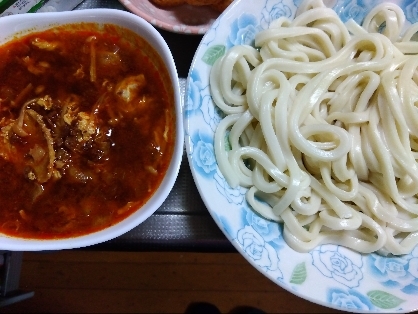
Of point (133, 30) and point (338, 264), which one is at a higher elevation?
point (133, 30)

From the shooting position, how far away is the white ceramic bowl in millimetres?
1229

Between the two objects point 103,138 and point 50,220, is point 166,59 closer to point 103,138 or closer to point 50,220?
point 103,138

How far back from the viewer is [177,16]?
69.9 inches

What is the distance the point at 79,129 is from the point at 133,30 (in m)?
0.39

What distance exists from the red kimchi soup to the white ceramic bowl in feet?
0.10

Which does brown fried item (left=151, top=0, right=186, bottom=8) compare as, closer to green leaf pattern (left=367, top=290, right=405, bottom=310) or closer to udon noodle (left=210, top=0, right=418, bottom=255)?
udon noodle (left=210, top=0, right=418, bottom=255)

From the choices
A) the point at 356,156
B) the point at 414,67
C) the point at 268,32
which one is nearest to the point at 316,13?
the point at 268,32

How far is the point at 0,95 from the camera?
1374mm

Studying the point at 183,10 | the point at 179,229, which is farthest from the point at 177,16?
the point at 179,229

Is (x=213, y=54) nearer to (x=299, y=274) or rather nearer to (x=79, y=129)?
(x=79, y=129)

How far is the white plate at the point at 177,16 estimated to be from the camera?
5.19 feet

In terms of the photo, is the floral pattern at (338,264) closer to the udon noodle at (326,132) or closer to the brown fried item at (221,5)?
the udon noodle at (326,132)

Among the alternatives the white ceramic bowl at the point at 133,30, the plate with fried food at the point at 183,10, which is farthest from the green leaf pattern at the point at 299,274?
the plate with fried food at the point at 183,10

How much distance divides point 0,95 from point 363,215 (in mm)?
1385
